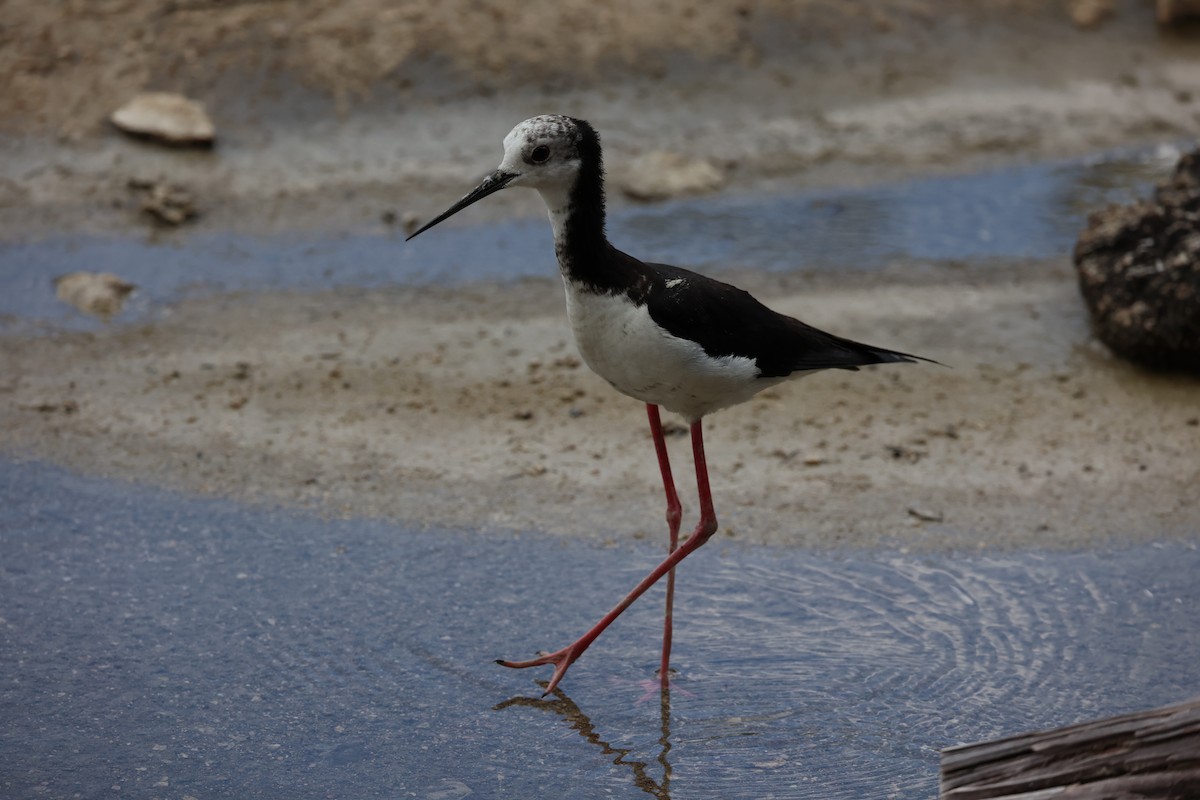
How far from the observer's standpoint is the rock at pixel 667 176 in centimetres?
764

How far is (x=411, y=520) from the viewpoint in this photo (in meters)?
4.84

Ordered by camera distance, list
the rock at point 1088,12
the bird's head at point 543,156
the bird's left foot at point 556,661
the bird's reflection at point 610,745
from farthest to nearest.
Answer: the rock at point 1088,12 → the bird's left foot at point 556,661 → the bird's head at point 543,156 → the bird's reflection at point 610,745

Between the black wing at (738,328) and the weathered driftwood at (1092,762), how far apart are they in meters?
1.29

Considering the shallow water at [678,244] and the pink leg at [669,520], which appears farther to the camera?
the shallow water at [678,244]

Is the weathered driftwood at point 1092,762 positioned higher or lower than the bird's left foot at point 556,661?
higher

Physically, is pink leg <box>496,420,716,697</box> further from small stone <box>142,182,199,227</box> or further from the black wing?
small stone <box>142,182,199,227</box>

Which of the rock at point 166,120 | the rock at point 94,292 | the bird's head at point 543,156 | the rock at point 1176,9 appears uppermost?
the bird's head at point 543,156

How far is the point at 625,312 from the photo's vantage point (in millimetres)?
3754

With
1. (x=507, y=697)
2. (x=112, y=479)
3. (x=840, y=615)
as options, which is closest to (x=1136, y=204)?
(x=840, y=615)

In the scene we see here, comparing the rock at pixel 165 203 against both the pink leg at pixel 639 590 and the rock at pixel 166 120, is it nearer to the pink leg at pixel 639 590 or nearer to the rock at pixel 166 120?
the rock at pixel 166 120

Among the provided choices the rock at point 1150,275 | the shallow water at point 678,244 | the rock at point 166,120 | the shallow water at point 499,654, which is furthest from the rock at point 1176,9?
the rock at point 166,120

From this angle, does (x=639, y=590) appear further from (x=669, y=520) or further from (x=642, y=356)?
(x=642, y=356)

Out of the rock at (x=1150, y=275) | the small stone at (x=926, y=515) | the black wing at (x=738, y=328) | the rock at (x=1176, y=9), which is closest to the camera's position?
the black wing at (x=738, y=328)

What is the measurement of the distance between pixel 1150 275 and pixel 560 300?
2641mm
